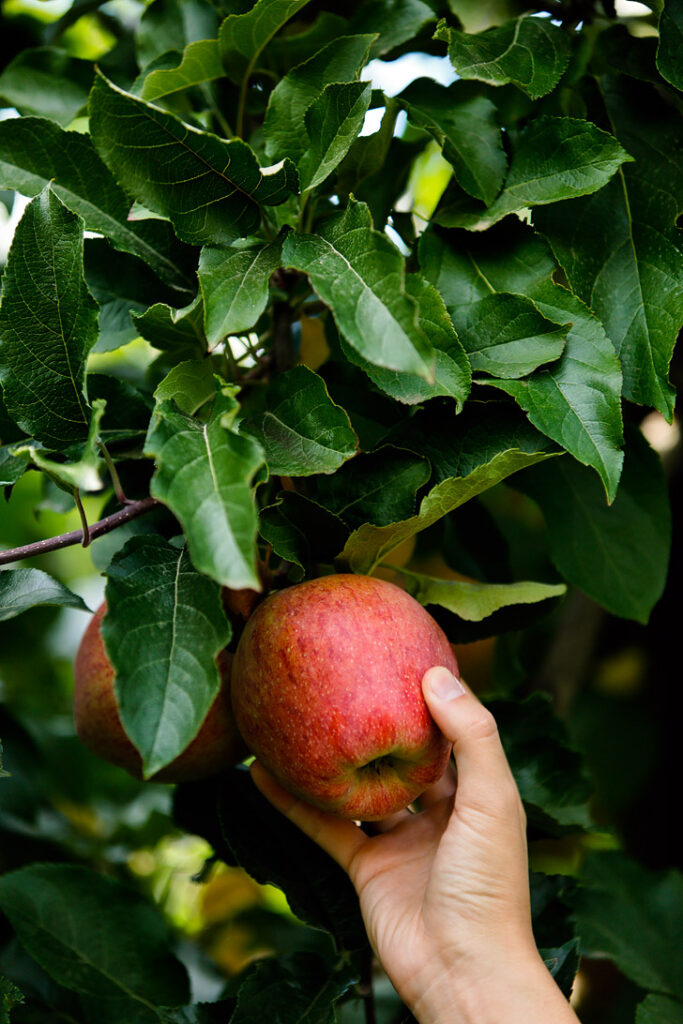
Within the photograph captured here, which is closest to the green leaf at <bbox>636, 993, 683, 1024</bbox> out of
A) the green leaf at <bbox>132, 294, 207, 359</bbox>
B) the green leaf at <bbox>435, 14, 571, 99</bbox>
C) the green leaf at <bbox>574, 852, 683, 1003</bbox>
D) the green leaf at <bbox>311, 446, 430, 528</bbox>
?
the green leaf at <bbox>574, 852, 683, 1003</bbox>

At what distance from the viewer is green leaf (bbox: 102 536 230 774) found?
541 millimetres

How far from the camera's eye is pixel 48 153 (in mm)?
794

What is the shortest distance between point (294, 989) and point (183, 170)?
814 mm

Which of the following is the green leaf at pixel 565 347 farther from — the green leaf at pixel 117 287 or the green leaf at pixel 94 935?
the green leaf at pixel 94 935

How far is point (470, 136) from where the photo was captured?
79cm

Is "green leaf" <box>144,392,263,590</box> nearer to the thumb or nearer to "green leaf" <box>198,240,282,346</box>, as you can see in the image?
"green leaf" <box>198,240,282,346</box>

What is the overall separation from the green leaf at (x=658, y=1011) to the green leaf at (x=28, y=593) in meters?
0.76

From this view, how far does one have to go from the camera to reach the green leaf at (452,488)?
69 centimetres

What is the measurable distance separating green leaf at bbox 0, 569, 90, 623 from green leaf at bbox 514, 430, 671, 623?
0.54m

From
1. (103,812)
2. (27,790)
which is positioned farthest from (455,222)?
(103,812)

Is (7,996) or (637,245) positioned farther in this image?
(637,245)

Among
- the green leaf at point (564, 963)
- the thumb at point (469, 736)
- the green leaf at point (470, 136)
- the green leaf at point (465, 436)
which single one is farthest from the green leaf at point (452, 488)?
the green leaf at point (564, 963)

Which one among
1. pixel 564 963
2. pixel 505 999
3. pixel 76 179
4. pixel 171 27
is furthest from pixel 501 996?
pixel 171 27

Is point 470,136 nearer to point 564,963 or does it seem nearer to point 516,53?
point 516,53
